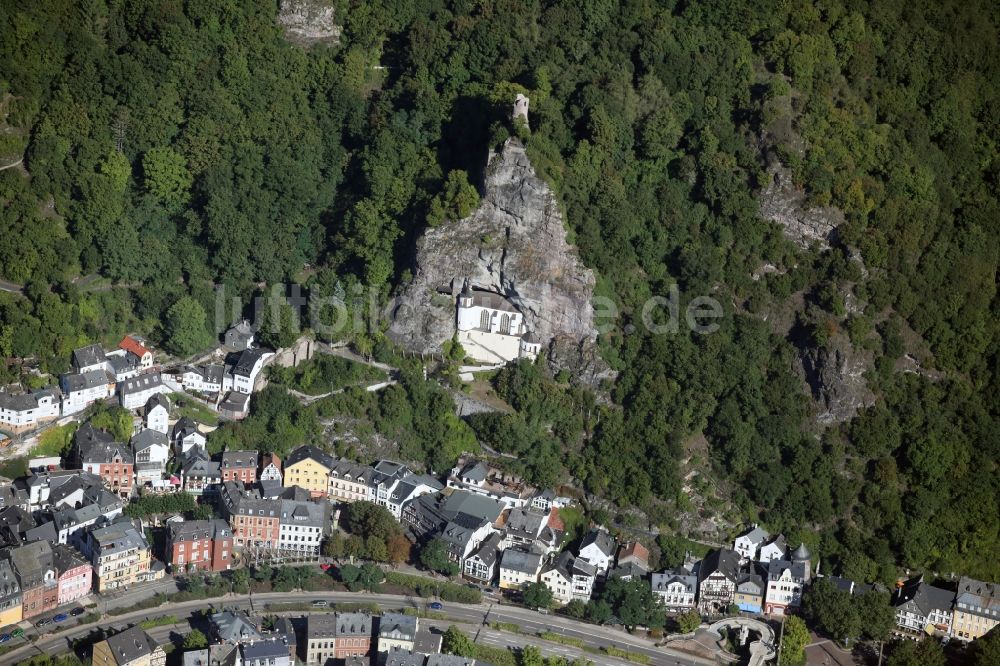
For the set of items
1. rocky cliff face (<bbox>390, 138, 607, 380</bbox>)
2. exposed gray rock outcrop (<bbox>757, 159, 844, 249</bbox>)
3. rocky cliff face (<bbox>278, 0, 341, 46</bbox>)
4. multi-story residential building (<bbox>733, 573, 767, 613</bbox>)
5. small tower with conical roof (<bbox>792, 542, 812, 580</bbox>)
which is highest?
rocky cliff face (<bbox>278, 0, 341, 46</bbox>)

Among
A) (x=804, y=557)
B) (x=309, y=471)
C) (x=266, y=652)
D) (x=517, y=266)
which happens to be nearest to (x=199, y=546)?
(x=309, y=471)

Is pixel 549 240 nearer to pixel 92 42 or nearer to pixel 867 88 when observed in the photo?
pixel 867 88

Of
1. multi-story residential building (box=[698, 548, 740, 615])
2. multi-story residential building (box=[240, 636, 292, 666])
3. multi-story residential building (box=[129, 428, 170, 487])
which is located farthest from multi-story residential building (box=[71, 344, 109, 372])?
multi-story residential building (box=[698, 548, 740, 615])

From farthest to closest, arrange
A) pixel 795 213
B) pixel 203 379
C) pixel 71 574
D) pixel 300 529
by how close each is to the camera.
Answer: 1. pixel 795 213
2. pixel 203 379
3. pixel 300 529
4. pixel 71 574

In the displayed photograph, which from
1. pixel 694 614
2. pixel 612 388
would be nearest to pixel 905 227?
pixel 612 388

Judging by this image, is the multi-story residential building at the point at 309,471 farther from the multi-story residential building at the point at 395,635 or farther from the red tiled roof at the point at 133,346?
the multi-story residential building at the point at 395,635

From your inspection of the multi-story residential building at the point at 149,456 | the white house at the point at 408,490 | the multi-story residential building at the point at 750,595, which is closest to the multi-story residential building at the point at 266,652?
the white house at the point at 408,490

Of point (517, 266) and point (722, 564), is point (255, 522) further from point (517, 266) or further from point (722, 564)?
point (722, 564)

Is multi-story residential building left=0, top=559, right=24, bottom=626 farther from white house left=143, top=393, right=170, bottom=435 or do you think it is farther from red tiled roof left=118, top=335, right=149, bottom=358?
red tiled roof left=118, top=335, right=149, bottom=358
